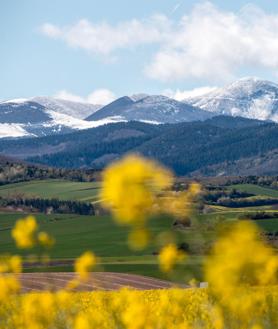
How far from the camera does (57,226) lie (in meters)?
99.6

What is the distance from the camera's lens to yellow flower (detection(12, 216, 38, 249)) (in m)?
5.36

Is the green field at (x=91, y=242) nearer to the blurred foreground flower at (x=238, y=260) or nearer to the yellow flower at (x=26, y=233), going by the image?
the yellow flower at (x=26, y=233)

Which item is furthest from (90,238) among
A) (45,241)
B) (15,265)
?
(45,241)

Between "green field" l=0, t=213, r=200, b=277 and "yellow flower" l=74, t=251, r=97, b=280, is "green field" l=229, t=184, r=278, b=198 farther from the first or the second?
"yellow flower" l=74, t=251, r=97, b=280

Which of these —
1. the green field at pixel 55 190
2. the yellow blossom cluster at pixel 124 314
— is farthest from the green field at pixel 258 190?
the yellow blossom cluster at pixel 124 314

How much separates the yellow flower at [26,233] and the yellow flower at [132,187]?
1.06 meters

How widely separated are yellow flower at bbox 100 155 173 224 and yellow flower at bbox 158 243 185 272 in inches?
42.8

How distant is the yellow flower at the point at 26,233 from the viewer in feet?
17.6

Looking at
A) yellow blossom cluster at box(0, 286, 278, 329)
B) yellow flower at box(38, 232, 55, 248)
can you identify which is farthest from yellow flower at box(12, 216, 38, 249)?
yellow blossom cluster at box(0, 286, 278, 329)

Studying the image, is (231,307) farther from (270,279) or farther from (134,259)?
(134,259)

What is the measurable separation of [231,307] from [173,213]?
1.85 metres

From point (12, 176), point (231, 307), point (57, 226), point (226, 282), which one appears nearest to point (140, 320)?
point (231, 307)

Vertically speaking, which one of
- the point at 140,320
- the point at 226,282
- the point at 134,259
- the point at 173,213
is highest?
the point at 173,213

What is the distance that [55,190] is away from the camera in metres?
148
